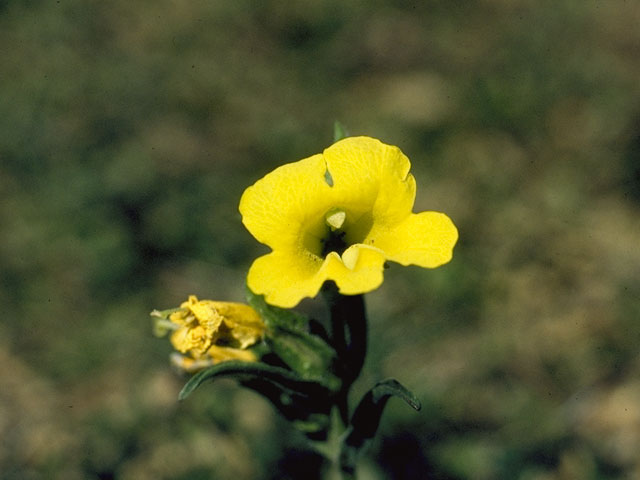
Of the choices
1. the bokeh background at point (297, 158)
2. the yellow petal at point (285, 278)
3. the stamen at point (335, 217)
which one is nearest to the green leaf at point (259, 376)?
the yellow petal at point (285, 278)

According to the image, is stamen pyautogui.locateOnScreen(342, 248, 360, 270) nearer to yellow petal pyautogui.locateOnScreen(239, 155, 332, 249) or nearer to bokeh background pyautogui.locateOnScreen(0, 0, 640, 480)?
yellow petal pyautogui.locateOnScreen(239, 155, 332, 249)

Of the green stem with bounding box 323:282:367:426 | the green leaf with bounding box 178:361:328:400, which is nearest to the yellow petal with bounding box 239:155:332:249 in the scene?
the green stem with bounding box 323:282:367:426

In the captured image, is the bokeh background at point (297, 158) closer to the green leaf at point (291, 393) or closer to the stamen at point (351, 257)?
the green leaf at point (291, 393)

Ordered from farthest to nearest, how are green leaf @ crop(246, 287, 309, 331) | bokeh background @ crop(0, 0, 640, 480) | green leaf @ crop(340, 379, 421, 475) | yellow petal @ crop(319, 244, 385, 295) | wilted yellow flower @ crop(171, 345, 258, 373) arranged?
bokeh background @ crop(0, 0, 640, 480)
wilted yellow flower @ crop(171, 345, 258, 373)
green leaf @ crop(246, 287, 309, 331)
green leaf @ crop(340, 379, 421, 475)
yellow petal @ crop(319, 244, 385, 295)

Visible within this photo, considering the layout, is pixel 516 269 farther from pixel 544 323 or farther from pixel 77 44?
pixel 77 44

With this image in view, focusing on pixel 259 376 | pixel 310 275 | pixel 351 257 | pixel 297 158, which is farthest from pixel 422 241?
pixel 297 158

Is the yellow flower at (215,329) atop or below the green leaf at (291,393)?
atop
